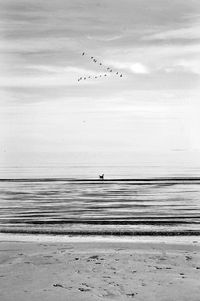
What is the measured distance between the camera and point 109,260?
36.1 ft

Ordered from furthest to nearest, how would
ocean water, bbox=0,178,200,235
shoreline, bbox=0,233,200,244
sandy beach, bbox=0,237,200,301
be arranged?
ocean water, bbox=0,178,200,235 → shoreline, bbox=0,233,200,244 → sandy beach, bbox=0,237,200,301

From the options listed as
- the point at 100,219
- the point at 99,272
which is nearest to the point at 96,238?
the point at 100,219

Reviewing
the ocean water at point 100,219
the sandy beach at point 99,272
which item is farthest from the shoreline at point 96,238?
the sandy beach at point 99,272

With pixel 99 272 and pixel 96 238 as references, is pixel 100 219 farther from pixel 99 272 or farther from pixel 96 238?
pixel 99 272

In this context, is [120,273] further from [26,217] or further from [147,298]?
[26,217]

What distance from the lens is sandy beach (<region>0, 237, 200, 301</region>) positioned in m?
7.80

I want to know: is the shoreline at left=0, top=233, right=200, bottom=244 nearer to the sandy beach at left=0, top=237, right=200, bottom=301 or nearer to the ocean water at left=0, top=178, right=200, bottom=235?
the ocean water at left=0, top=178, right=200, bottom=235

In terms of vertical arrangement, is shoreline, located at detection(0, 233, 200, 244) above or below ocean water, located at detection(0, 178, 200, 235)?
below

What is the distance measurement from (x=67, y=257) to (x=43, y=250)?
5.37 ft

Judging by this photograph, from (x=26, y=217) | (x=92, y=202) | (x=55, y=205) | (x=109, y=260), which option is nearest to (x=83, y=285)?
(x=109, y=260)

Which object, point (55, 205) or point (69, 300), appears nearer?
point (69, 300)

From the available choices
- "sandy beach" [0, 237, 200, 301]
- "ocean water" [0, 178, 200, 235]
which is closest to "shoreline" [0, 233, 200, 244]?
"ocean water" [0, 178, 200, 235]

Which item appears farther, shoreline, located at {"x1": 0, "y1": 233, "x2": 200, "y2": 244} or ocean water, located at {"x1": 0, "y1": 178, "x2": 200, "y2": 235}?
ocean water, located at {"x1": 0, "y1": 178, "x2": 200, "y2": 235}

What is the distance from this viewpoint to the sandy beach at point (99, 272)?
780cm
